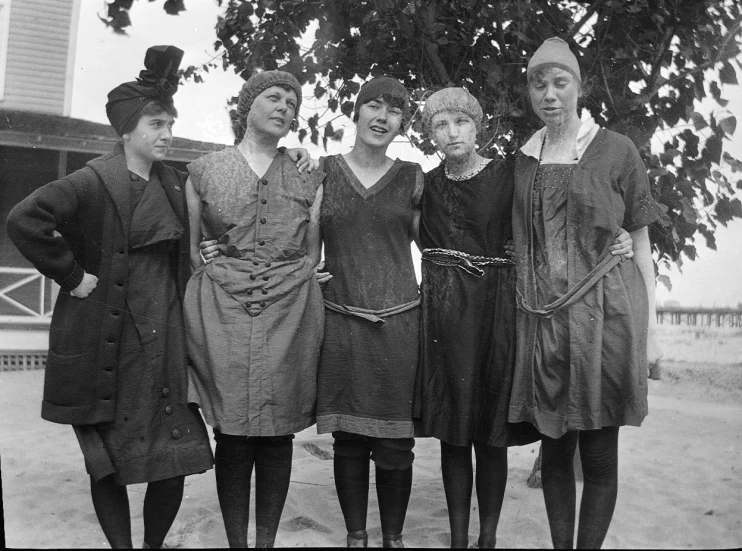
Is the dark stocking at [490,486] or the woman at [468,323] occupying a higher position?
the woman at [468,323]

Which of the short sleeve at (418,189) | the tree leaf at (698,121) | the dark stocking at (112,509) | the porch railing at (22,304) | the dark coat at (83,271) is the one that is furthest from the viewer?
the porch railing at (22,304)

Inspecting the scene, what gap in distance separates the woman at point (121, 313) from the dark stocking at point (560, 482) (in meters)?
1.35

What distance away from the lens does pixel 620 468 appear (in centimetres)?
333

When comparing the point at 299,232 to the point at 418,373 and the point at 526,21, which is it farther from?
the point at 526,21

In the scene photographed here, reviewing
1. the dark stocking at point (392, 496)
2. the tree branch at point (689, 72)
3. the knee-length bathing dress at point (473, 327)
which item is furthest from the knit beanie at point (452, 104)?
the dark stocking at point (392, 496)

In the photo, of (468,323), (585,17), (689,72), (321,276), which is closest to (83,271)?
(321,276)

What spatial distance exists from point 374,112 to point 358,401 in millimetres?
1184

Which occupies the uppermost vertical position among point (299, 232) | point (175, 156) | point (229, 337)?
point (175, 156)

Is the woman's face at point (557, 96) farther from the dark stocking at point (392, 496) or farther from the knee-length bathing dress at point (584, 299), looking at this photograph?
the dark stocking at point (392, 496)

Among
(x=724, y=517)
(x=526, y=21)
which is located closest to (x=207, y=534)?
(x=724, y=517)

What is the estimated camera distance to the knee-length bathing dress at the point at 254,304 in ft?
9.43

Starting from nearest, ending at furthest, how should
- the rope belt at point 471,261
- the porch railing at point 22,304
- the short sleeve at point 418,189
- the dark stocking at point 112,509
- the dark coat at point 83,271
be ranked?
the dark coat at point 83,271, the dark stocking at point 112,509, the rope belt at point 471,261, the short sleeve at point 418,189, the porch railing at point 22,304

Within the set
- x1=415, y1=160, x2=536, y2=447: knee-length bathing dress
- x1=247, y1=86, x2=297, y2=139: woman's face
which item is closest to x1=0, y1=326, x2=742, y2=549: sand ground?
x1=415, y1=160, x2=536, y2=447: knee-length bathing dress

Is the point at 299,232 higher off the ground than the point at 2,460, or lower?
higher
